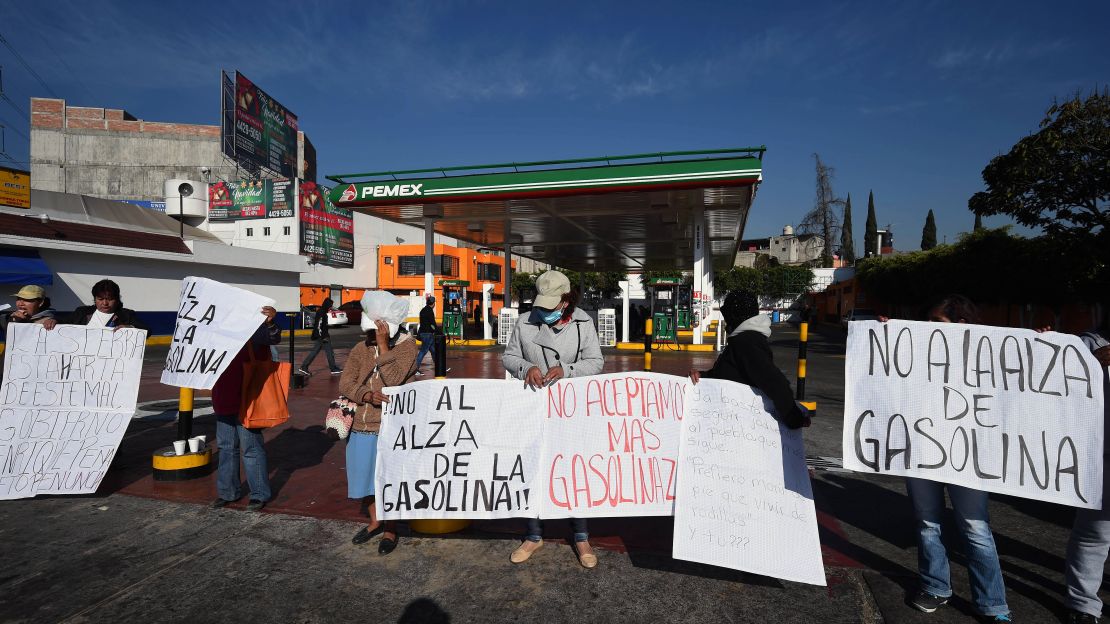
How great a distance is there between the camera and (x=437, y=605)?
295 cm

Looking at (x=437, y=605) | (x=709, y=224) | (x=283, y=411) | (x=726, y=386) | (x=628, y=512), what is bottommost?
(x=437, y=605)

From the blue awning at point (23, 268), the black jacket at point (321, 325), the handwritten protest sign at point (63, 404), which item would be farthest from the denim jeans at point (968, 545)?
the blue awning at point (23, 268)

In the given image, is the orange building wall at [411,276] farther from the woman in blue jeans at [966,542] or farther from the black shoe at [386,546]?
the woman in blue jeans at [966,542]

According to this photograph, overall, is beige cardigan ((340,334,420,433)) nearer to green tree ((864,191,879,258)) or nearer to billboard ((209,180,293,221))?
billboard ((209,180,293,221))

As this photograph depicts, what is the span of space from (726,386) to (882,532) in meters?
1.79

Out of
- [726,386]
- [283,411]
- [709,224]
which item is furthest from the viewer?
[709,224]

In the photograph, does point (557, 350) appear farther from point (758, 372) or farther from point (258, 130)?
point (258, 130)

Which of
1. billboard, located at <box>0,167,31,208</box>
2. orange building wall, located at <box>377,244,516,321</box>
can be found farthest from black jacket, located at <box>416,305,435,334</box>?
orange building wall, located at <box>377,244,516,321</box>

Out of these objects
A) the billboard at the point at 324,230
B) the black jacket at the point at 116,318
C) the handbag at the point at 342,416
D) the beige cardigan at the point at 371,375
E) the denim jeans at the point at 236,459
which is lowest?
the denim jeans at the point at 236,459

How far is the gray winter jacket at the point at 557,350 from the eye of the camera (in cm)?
346

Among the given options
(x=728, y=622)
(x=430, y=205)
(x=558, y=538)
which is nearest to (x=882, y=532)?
(x=728, y=622)

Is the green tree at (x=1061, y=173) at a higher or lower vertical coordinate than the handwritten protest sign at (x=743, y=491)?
higher

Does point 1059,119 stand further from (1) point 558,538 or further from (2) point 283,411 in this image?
(2) point 283,411

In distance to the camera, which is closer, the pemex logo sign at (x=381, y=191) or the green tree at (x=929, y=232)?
the pemex logo sign at (x=381, y=191)
